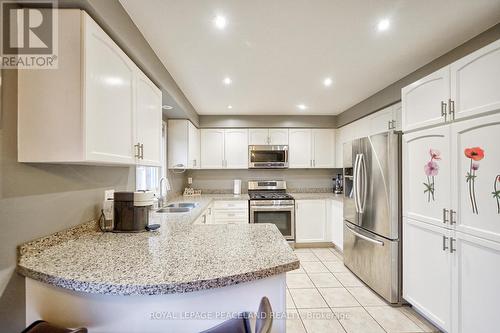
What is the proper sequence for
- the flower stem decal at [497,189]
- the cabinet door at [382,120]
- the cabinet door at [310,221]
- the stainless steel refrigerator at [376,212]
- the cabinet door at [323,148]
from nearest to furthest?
1. the flower stem decal at [497,189]
2. the stainless steel refrigerator at [376,212]
3. the cabinet door at [382,120]
4. the cabinet door at [310,221]
5. the cabinet door at [323,148]

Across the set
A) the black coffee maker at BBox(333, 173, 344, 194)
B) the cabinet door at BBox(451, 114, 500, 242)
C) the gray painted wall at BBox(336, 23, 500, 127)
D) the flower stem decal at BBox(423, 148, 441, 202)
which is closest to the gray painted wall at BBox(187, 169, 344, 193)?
the black coffee maker at BBox(333, 173, 344, 194)

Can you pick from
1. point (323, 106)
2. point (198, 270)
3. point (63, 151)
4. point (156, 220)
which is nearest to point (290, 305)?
point (156, 220)

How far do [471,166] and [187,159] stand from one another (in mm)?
3097

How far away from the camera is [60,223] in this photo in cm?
126

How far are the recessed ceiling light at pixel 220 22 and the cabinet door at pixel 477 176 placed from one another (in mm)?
1779

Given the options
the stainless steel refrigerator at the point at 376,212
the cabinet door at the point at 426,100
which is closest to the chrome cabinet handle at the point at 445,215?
the stainless steel refrigerator at the point at 376,212

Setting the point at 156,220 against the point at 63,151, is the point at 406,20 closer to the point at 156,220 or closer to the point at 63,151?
the point at 63,151

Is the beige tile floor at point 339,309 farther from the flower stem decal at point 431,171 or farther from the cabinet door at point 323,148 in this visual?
the cabinet door at point 323,148

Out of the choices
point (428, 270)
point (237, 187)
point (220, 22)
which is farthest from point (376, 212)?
point (237, 187)

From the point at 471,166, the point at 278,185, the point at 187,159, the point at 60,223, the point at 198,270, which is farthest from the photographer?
the point at 278,185

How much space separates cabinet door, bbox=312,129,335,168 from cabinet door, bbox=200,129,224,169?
174 cm

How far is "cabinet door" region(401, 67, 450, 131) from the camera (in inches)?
66.9

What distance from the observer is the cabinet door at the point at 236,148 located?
162 inches

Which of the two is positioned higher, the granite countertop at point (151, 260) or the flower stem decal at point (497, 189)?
the flower stem decal at point (497, 189)
